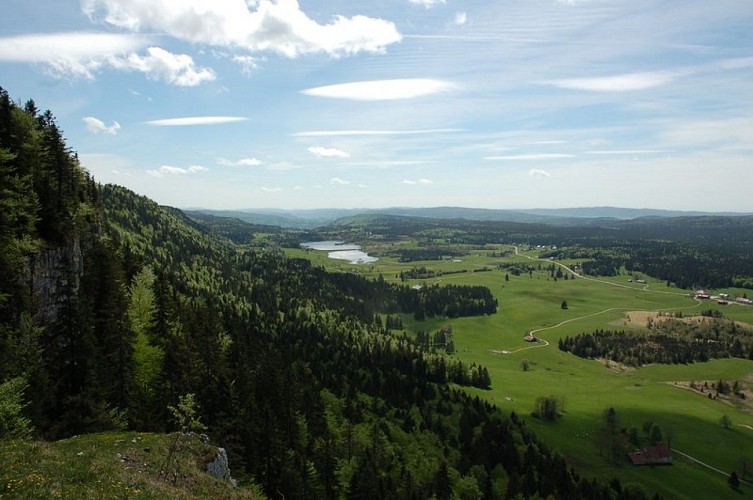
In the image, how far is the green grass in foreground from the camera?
80.9 feet

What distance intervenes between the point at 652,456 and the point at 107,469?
149 meters

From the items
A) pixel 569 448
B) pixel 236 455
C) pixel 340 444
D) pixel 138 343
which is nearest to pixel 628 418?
pixel 569 448

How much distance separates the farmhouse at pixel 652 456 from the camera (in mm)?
133125

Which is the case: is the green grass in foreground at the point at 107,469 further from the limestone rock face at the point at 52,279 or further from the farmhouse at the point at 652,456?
the farmhouse at the point at 652,456

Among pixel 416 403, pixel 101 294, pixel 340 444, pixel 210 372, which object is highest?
pixel 101 294

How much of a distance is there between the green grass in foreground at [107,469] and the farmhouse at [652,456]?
13420cm

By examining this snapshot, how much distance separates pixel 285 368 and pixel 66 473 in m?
72.3

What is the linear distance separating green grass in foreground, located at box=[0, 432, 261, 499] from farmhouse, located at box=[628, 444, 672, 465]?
440 feet

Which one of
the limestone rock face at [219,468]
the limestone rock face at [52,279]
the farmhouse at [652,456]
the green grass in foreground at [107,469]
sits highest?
the limestone rock face at [52,279]

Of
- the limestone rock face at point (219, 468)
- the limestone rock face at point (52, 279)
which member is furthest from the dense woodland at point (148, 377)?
the limestone rock face at point (219, 468)

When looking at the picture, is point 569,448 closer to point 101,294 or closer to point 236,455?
point 236,455

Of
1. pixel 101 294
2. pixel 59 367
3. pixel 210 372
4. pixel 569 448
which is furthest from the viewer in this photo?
pixel 569 448

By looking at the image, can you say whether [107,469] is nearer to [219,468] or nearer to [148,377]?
[219,468]

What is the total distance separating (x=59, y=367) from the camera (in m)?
49.8
